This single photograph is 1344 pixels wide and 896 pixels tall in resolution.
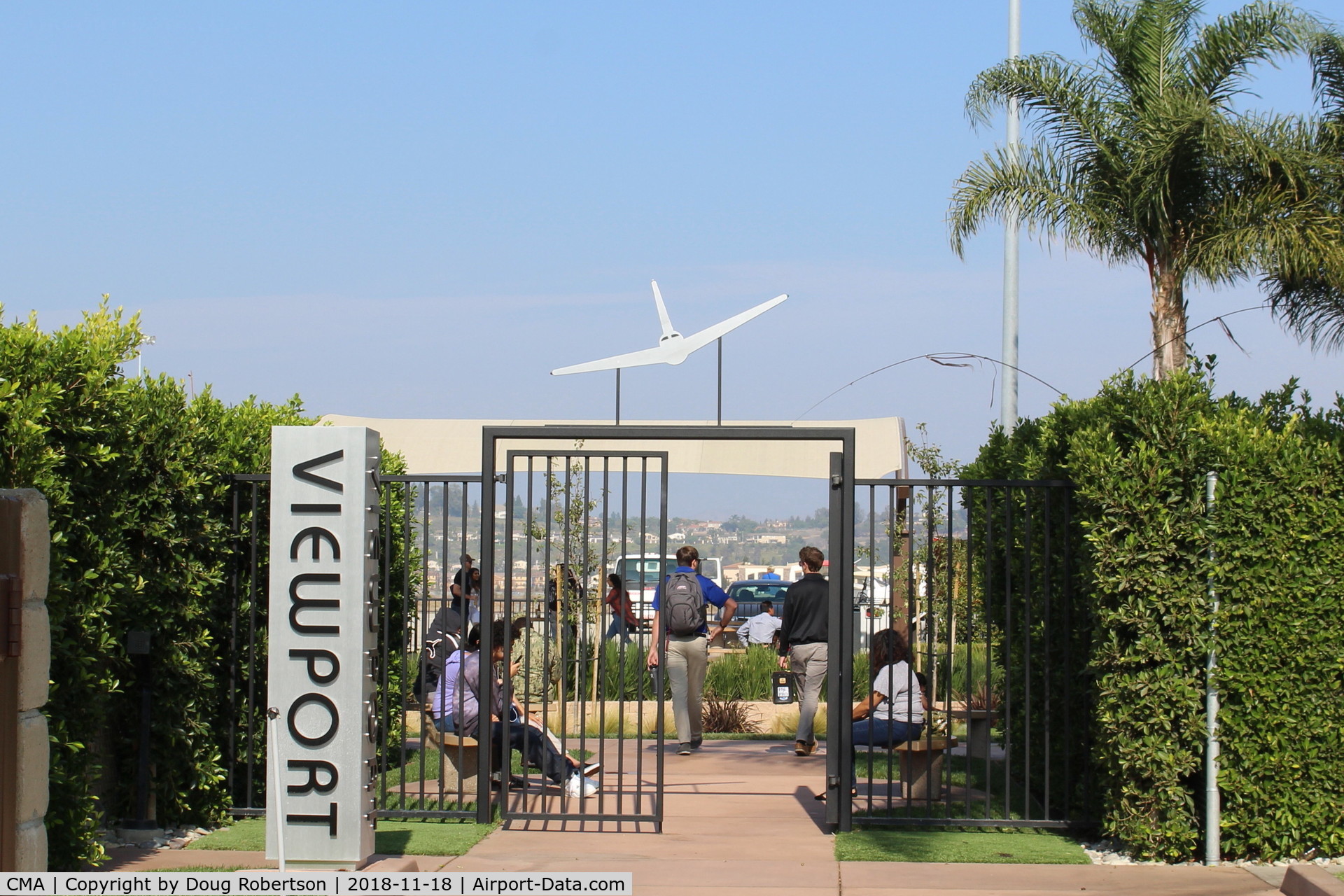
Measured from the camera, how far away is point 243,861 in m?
6.80

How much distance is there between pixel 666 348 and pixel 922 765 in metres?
3.44

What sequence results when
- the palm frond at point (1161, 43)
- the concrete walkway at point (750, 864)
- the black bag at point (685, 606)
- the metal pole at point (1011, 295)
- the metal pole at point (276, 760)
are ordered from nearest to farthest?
the metal pole at point (276, 760) → the concrete walkway at point (750, 864) → the black bag at point (685, 606) → the palm frond at point (1161, 43) → the metal pole at point (1011, 295)

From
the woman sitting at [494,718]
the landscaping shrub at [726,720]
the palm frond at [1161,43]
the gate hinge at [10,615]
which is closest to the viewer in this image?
the gate hinge at [10,615]

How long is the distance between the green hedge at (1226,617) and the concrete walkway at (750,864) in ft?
1.50

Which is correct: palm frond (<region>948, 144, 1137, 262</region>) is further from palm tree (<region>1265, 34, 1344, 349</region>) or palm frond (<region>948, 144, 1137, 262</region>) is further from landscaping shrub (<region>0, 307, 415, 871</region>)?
landscaping shrub (<region>0, 307, 415, 871</region>)

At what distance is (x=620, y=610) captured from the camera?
35.5 ft

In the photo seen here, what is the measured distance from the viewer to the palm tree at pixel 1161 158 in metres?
15.0

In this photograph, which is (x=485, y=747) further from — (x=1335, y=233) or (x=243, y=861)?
(x=1335, y=233)

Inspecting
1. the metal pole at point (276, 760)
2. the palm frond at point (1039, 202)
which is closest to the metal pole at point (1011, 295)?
the palm frond at point (1039, 202)

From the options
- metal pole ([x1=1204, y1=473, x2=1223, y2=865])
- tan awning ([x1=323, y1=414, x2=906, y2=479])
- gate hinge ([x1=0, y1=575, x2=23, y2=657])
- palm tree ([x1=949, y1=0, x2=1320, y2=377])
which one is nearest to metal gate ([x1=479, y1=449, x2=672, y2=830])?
gate hinge ([x1=0, y1=575, x2=23, y2=657])

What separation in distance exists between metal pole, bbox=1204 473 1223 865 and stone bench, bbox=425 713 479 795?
4.37 m

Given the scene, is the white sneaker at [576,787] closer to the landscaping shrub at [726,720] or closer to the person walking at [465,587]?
the person walking at [465,587]

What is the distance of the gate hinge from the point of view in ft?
15.8

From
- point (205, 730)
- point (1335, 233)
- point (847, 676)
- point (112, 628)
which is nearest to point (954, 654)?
point (1335, 233)
